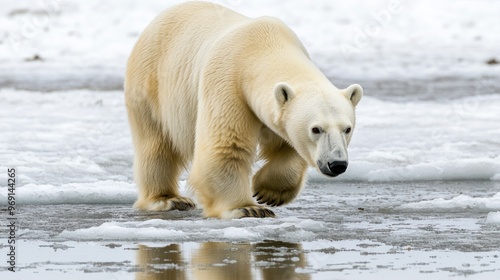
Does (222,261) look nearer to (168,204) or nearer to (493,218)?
(493,218)

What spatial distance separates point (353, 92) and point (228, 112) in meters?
0.69

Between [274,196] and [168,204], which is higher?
[274,196]

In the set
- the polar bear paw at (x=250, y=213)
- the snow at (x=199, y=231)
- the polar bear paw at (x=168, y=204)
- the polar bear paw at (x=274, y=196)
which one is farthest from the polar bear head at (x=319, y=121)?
the polar bear paw at (x=168, y=204)

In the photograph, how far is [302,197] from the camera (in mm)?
6418

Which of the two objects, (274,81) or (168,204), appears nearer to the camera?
(274,81)

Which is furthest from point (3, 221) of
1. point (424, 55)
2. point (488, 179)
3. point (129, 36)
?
point (129, 36)

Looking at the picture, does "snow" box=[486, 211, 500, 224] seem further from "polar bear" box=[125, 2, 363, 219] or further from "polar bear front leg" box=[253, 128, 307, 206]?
"polar bear front leg" box=[253, 128, 307, 206]

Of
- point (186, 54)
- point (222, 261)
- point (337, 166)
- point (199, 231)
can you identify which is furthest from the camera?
point (186, 54)

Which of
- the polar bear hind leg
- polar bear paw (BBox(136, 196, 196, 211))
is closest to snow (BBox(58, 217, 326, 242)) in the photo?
polar bear paw (BBox(136, 196, 196, 211))

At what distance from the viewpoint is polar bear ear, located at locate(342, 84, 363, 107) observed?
5059 mm

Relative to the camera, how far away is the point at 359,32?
22766 millimetres

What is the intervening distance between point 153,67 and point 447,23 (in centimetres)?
1782

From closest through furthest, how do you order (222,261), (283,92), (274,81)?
(222,261), (283,92), (274,81)

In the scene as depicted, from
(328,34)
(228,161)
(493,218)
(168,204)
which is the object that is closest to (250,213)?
(228,161)
